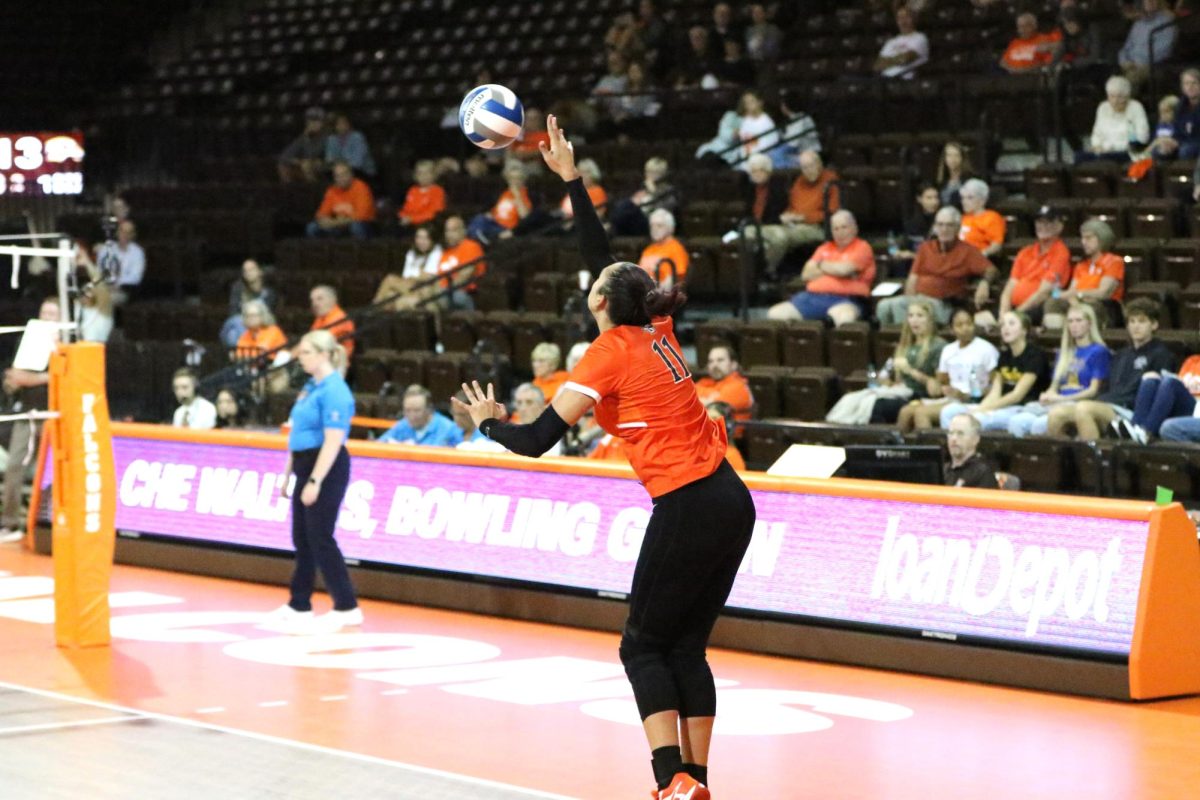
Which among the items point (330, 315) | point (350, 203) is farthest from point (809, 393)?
point (350, 203)

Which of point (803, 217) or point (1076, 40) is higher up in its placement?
point (1076, 40)

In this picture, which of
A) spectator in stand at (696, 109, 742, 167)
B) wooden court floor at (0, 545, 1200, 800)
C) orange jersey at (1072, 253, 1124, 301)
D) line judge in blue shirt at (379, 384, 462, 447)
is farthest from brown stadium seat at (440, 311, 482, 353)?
wooden court floor at (0, 545, 1200, 800)

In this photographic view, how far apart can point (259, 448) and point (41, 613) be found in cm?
212

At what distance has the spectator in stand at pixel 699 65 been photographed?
66.0 ft

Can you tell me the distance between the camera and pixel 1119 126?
15.4 m

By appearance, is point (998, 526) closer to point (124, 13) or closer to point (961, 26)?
point (961, 26)

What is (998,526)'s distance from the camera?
952cm

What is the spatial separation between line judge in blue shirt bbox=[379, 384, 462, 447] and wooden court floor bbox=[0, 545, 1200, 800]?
2039 millimetres

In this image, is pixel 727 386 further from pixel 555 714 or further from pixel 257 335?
pixel 257 335

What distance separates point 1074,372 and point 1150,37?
4.60 m

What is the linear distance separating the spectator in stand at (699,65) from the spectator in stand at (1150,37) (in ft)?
16.3

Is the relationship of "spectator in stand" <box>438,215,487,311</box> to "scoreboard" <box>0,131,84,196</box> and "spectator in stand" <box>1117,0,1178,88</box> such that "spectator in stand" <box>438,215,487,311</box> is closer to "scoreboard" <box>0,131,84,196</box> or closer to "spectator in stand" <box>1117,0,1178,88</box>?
"scoreboard" <box>0,131,84,196</box>

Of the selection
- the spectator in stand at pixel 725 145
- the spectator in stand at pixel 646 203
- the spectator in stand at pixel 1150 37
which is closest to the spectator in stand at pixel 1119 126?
the spectator in stand at pixel 1150 37

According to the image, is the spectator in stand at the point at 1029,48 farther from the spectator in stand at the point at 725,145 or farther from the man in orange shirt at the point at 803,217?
the spectator in stand at the point at 725,145
